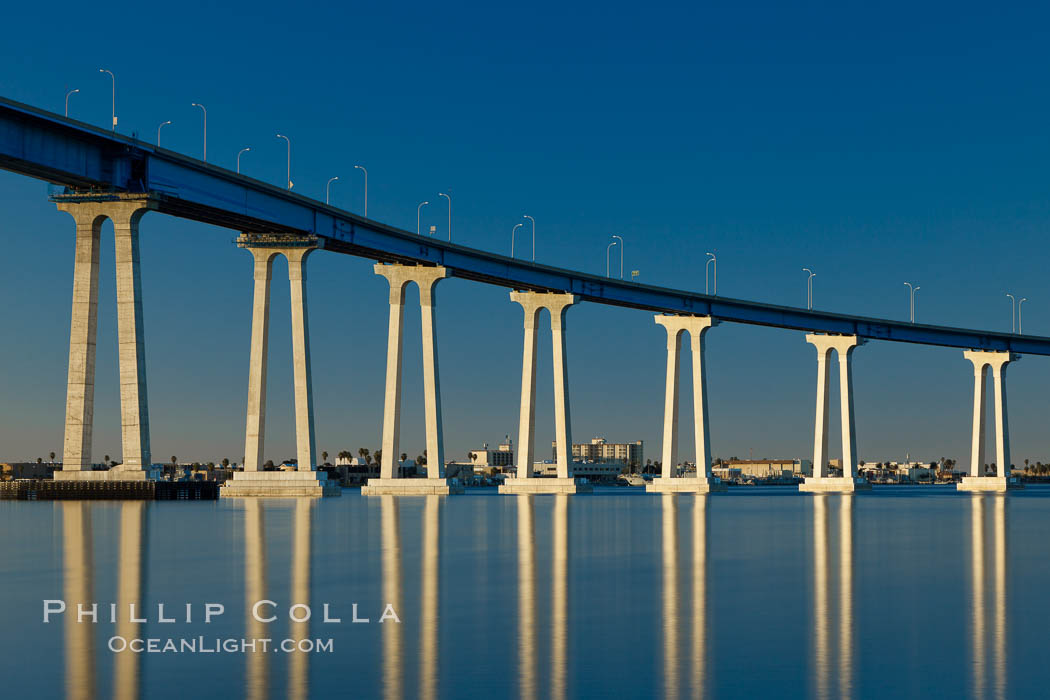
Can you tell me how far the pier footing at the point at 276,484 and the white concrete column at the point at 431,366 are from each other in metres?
15.6

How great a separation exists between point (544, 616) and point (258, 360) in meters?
74.2

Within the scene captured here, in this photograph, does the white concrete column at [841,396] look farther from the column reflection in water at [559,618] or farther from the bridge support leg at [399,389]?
the column reflection in water at [559,618]

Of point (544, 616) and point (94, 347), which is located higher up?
point (94, 347)

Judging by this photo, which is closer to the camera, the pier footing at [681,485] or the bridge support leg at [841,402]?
the pier footing at [681,485]

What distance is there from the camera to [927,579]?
23078 mm

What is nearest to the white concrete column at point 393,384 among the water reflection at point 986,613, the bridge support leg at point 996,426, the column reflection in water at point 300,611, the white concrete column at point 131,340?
the white concrete column at point 131,340

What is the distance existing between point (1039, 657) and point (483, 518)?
40.4 meters

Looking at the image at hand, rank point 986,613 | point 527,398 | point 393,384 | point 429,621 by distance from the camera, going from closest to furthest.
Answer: point 429,621, point 986,613, point 393,384, point 527,398

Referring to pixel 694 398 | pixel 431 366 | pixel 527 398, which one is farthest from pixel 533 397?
pixel 694 398

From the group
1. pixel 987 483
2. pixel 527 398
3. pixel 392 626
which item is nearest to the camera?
pixel 392 626

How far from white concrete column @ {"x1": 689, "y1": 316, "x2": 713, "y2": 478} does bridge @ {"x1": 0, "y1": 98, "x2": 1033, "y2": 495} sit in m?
0.15

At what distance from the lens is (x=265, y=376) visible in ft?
293

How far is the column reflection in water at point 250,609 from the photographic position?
12.1 m

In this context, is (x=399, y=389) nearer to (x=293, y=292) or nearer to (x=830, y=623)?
(x=293, y=292)
